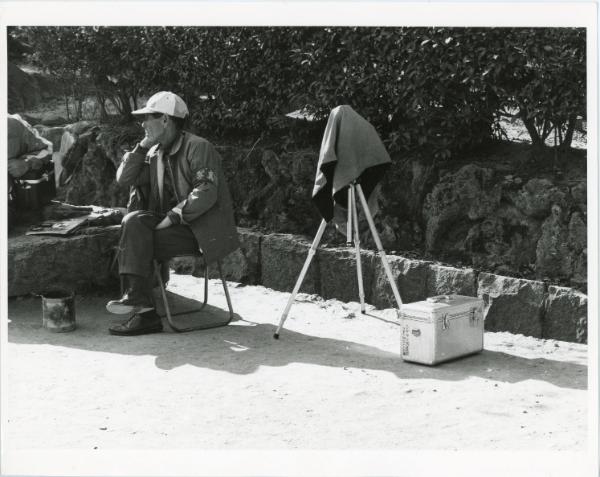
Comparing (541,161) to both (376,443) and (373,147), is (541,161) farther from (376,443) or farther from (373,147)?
(376,443)

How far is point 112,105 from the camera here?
36.5 feet

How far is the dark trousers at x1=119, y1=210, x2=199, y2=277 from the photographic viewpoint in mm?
6574

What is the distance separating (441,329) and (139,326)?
7.13 feet

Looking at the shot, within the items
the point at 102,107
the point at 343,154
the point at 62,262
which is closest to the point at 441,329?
the point at 343,154

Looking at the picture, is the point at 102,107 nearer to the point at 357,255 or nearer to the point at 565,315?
the point at 357,255

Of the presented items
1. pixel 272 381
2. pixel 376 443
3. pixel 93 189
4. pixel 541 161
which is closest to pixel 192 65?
pixel 93 189

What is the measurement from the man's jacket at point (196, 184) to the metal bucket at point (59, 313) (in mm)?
956

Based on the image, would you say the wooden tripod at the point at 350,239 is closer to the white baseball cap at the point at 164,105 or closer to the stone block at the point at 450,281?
the stone block at the point at 450,281

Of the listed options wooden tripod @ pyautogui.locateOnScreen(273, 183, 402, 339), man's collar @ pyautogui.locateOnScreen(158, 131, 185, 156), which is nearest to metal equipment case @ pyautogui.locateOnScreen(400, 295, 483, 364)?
wooden tripod @ pyautogui.locateOnScreen(273, 183, 402, 339)

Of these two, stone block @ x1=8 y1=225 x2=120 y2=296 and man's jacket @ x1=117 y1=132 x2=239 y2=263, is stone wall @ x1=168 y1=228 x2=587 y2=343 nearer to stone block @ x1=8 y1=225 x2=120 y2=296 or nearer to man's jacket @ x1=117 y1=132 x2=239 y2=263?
man's jacket @ x1=117 y1=132 x2=239 y2=263

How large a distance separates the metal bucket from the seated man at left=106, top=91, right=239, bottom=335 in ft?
1.11

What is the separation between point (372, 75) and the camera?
24.7ft

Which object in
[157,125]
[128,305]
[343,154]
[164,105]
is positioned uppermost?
[164,105]

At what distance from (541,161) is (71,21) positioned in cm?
373
